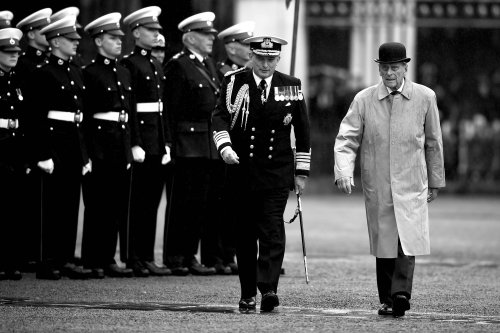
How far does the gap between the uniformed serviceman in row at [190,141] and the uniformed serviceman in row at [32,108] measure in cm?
112

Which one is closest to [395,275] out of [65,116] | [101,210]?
[101,210]

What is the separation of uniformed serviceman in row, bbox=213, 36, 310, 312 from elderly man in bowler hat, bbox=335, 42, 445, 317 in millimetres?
379

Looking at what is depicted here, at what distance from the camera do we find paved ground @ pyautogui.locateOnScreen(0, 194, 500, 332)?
9.53 metres

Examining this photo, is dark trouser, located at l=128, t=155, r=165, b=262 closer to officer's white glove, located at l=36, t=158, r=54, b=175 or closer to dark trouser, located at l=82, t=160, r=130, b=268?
dark trouser, located at l=82, t=160, r=130, b=268

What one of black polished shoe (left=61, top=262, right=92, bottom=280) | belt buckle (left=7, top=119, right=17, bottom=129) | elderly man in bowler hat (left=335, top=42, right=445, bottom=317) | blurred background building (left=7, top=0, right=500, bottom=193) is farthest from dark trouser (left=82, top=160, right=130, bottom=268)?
blurred background building (left=7, top=0, right=500, bottom=193)

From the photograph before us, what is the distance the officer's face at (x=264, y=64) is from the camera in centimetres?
1050

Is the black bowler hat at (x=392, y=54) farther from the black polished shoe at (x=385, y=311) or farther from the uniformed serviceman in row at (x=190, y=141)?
the uniformed serviceman in row at (x=190, y=141)

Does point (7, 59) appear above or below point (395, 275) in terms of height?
above

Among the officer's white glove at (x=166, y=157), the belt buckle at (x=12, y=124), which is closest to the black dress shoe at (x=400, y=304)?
the officer's white glove at (x=166, y=157)

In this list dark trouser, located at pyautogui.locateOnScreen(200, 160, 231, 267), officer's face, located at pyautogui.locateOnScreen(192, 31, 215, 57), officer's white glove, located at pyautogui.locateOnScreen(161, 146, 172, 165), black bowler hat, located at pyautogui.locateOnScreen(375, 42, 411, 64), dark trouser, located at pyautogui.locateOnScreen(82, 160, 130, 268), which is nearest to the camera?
black bowler hat, located at pyautogui.locateOnScreen(375, 42, 411, 64)

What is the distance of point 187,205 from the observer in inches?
512

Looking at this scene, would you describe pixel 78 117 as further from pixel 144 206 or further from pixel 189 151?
pixel 144 206

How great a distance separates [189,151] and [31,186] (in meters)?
1.37

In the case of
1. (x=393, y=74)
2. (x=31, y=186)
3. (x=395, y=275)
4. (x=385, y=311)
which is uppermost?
(x=393, y=74)
